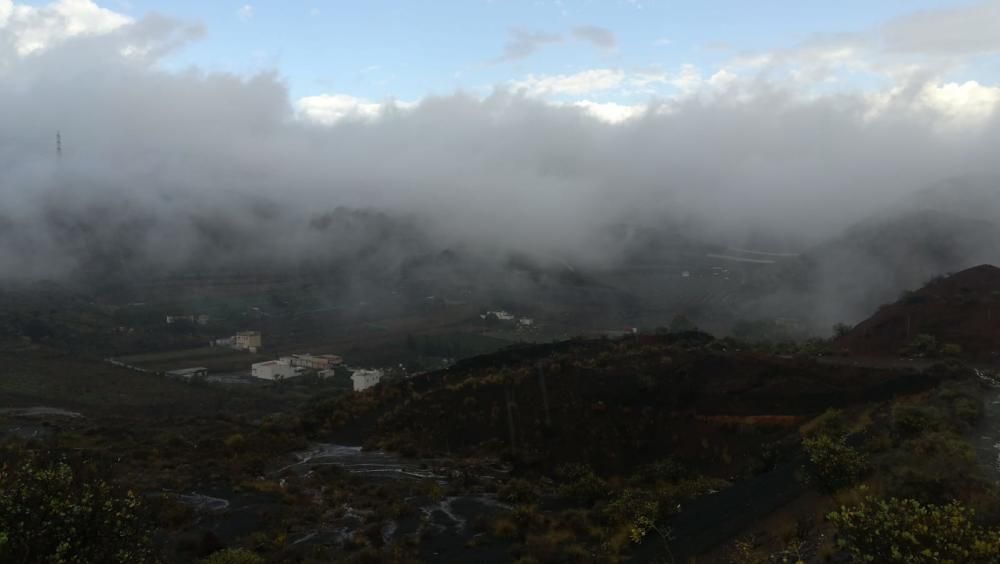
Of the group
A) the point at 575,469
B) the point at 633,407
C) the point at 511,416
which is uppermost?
the point at 633,407

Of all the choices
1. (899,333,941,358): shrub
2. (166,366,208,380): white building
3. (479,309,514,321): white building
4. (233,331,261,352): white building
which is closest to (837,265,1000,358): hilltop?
(899,333,941,358): shrub

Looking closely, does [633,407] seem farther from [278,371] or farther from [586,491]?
[278,371]

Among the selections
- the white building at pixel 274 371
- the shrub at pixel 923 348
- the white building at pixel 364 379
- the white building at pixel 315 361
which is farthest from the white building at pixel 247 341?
the shrub at pixel 923 348

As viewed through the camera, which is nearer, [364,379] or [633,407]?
[633,407]

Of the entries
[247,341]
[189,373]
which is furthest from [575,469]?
[247,341]

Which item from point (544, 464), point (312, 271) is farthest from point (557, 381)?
point (312, 271)

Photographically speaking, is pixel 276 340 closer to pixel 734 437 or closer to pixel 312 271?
pixel 312 271

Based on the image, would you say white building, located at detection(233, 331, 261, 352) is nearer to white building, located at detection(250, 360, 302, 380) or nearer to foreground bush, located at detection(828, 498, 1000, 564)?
white building, located at detection(250, 360, 302, 380)
